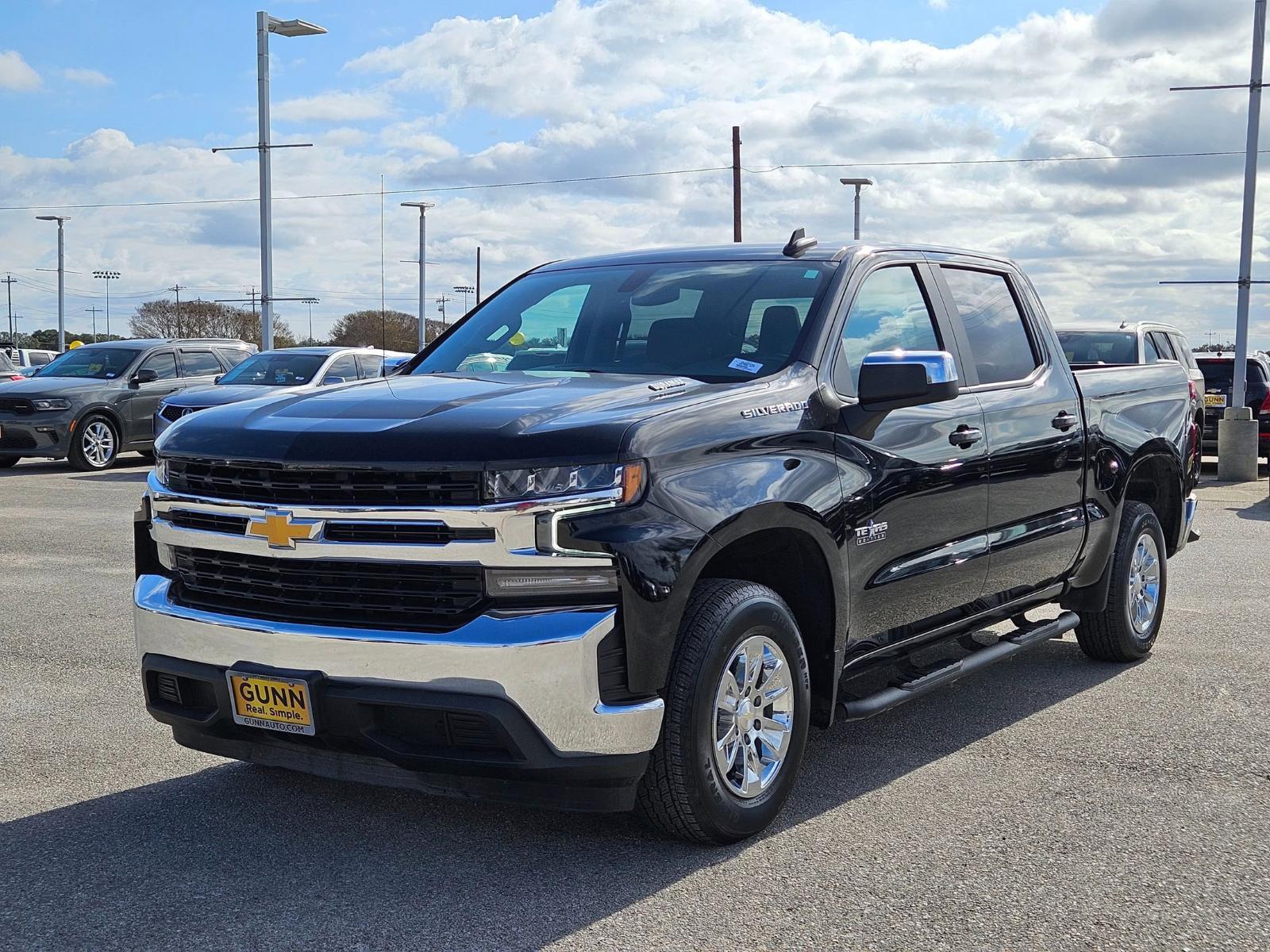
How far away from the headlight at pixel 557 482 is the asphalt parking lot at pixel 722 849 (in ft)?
3.61

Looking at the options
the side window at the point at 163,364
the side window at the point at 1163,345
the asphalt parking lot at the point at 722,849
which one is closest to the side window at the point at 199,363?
the side window at the point at 163,364

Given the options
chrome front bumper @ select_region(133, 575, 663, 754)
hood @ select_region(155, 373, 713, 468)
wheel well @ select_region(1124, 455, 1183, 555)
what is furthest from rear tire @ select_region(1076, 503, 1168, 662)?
chrome front bumper @ select_region(133, 575, 663, 754)

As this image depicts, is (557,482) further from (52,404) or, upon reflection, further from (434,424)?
(52,404)

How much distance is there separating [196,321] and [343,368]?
239 feet

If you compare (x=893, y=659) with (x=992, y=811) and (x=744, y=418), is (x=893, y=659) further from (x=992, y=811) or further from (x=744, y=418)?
(x=744, y=418)

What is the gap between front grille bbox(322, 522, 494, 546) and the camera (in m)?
3.71

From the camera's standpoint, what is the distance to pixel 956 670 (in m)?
5.27

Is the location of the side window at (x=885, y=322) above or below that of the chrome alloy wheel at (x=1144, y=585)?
above

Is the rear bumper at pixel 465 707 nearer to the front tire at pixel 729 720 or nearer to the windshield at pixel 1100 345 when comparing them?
the front tire at pixel 729 720

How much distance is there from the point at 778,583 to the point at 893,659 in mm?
817

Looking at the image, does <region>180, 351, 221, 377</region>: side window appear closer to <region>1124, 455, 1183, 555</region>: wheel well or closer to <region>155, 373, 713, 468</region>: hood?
<region>1124, 455, 1183, 555</region>: wheel well

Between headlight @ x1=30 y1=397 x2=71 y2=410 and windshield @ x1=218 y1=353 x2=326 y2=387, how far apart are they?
2.02m

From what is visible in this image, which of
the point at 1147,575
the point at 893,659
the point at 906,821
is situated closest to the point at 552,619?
the point at 906,821

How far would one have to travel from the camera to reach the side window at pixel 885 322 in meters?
4.85
